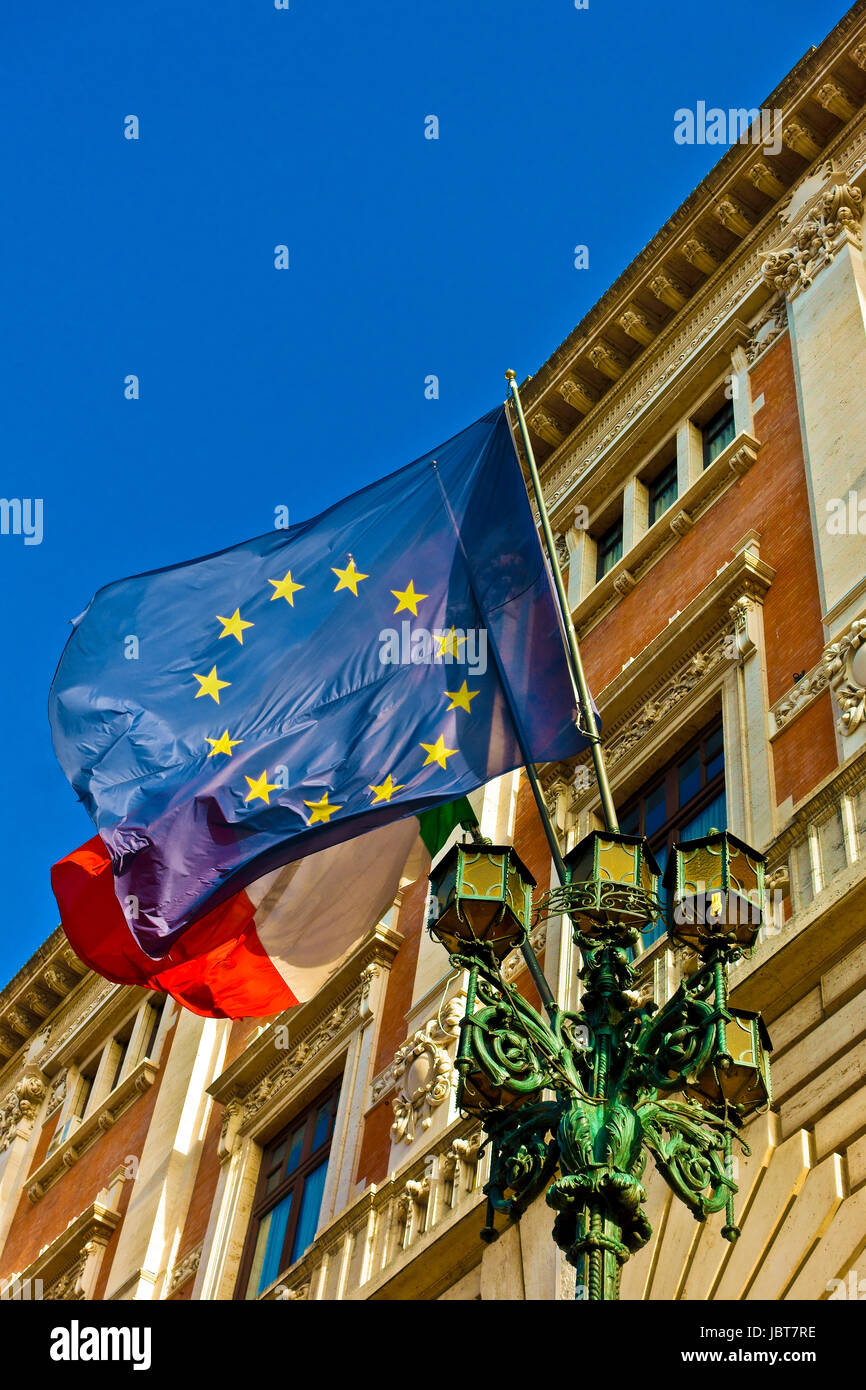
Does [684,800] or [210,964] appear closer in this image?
[210,964]

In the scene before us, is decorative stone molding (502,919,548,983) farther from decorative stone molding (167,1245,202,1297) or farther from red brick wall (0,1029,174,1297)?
red brick wall (0,1029,174,1297)

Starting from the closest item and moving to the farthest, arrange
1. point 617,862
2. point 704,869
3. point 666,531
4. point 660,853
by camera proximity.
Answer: point 704,869
point 617,862
point 660,853
point 666,531

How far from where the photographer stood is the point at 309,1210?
54.5ft

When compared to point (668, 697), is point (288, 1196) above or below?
below

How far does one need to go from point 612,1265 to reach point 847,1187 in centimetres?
249

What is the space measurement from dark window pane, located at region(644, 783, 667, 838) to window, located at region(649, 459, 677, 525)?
4714 millimetres

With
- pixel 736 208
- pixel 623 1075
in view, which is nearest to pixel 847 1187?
pixel 623 1075

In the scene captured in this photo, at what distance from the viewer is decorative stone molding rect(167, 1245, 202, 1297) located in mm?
17859

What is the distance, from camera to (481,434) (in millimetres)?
14180

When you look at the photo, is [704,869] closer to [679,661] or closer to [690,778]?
[690,778]

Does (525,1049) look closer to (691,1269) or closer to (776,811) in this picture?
(691,1269)

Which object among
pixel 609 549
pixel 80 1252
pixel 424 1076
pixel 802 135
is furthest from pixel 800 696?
pixel 80 1252

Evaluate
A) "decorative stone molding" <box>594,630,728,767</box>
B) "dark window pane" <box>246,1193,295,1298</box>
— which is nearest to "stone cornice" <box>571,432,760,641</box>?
"decorative stone molding" <box>594,630,728,767</box>

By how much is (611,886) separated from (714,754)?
6064 millimetres
